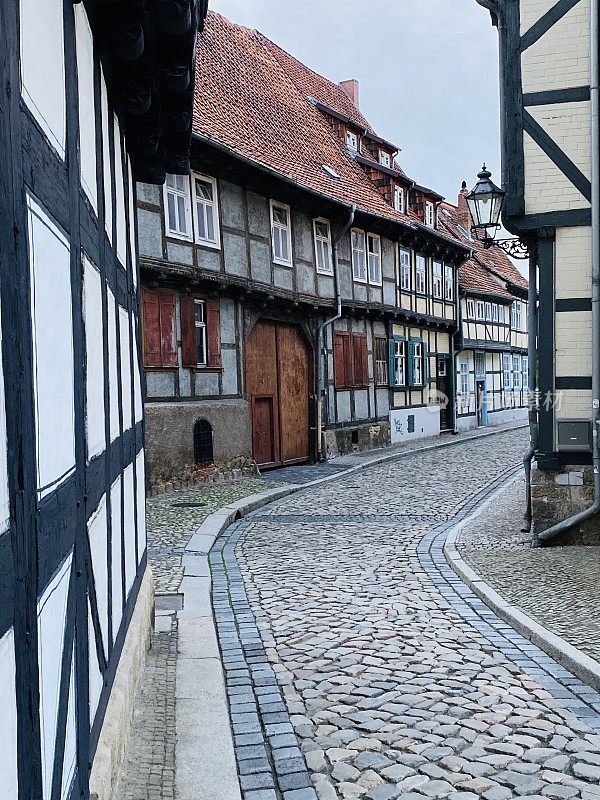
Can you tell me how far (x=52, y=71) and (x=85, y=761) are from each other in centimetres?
225

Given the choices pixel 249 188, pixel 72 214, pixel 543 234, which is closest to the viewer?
pixel 72 214

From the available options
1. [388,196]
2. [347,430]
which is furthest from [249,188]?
[388,196]

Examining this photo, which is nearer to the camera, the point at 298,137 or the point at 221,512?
the point at 221,512

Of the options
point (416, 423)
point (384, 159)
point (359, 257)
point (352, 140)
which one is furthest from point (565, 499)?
point (384, 159)

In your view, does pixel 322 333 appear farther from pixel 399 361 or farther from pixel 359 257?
pixel 399 361

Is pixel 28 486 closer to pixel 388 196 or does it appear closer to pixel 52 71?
pixel 52 71

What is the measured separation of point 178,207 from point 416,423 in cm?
1441

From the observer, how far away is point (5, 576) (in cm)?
165

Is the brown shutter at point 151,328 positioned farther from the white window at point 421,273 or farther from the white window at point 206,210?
the white window at point 421,273

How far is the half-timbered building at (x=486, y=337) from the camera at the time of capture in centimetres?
3188

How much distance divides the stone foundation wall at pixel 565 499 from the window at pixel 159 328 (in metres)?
7.07

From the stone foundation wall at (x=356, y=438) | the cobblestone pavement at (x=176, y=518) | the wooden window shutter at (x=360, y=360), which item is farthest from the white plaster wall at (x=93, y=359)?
the wooden window shutter at (x=360, y=360)

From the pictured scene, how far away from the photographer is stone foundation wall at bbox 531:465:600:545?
918cm

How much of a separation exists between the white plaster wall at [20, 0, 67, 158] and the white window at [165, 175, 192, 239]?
11638 millimetres
